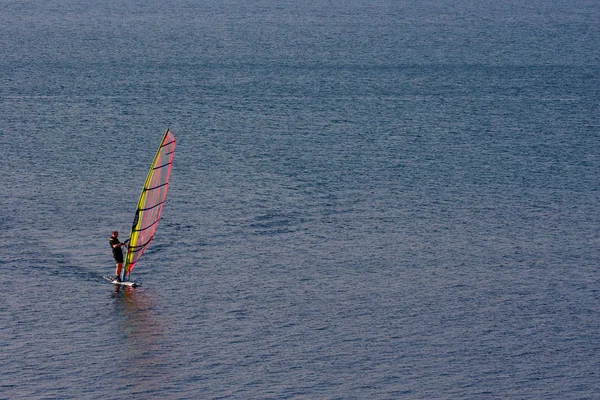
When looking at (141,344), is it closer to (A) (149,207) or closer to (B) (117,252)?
(B) (117,252)

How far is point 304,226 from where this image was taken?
57.5m

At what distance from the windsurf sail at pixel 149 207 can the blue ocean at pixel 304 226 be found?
1.55 meters

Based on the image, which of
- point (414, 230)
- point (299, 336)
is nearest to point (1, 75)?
point (414, 230)

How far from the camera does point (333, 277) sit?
50.8 meters

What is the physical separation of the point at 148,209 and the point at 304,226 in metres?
11.2

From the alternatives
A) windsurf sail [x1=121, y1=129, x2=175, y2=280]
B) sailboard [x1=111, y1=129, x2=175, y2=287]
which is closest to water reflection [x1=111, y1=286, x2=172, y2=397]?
sailboard [x1=111, y1=129, x2=175, y2=287]

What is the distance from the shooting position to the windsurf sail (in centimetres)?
4825

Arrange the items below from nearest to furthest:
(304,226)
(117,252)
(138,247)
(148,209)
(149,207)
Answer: (117,252), (138,247), (148,209), (149,207), (304,226)

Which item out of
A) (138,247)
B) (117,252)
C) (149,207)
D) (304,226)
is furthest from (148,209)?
(304,226)

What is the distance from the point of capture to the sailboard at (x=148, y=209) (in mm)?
48219

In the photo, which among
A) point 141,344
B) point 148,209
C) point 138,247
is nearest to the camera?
point 141,344

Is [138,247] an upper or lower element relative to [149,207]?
lower

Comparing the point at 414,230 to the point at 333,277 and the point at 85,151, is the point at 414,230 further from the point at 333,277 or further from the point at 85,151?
the point at 85,151

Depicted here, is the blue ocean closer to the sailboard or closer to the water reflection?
the water reflection
